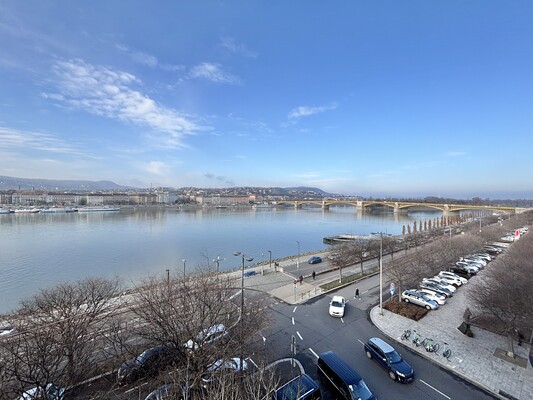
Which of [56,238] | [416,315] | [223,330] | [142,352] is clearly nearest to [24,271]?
[56,238]

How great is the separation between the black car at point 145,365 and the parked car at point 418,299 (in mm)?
12915

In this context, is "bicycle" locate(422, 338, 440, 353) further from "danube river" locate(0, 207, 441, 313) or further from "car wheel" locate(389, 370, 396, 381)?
"danube river" locate(0, 207, 441, 313)

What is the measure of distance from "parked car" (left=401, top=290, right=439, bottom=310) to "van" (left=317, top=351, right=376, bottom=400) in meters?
8.26

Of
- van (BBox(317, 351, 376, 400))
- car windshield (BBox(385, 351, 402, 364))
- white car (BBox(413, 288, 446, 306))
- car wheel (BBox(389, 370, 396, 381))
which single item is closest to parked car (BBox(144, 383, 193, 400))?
van (BBox(317, 351, 376, 400))

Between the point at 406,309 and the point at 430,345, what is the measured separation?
3.79m

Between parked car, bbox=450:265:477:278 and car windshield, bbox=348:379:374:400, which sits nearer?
car windshield, bbox=348:379:374:400

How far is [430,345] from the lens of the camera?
10438mm

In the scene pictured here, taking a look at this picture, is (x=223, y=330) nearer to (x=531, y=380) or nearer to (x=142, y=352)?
(x=142, y=352)

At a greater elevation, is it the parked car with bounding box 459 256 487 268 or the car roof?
the car roof

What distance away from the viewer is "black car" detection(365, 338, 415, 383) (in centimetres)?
873

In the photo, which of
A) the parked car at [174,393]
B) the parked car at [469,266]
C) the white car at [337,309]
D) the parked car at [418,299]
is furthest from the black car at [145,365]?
the parked car at [469,266]

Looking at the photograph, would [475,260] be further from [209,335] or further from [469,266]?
[209,335]

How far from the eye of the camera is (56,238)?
42594 mm

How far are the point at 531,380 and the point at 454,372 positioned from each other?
2.21 metres
